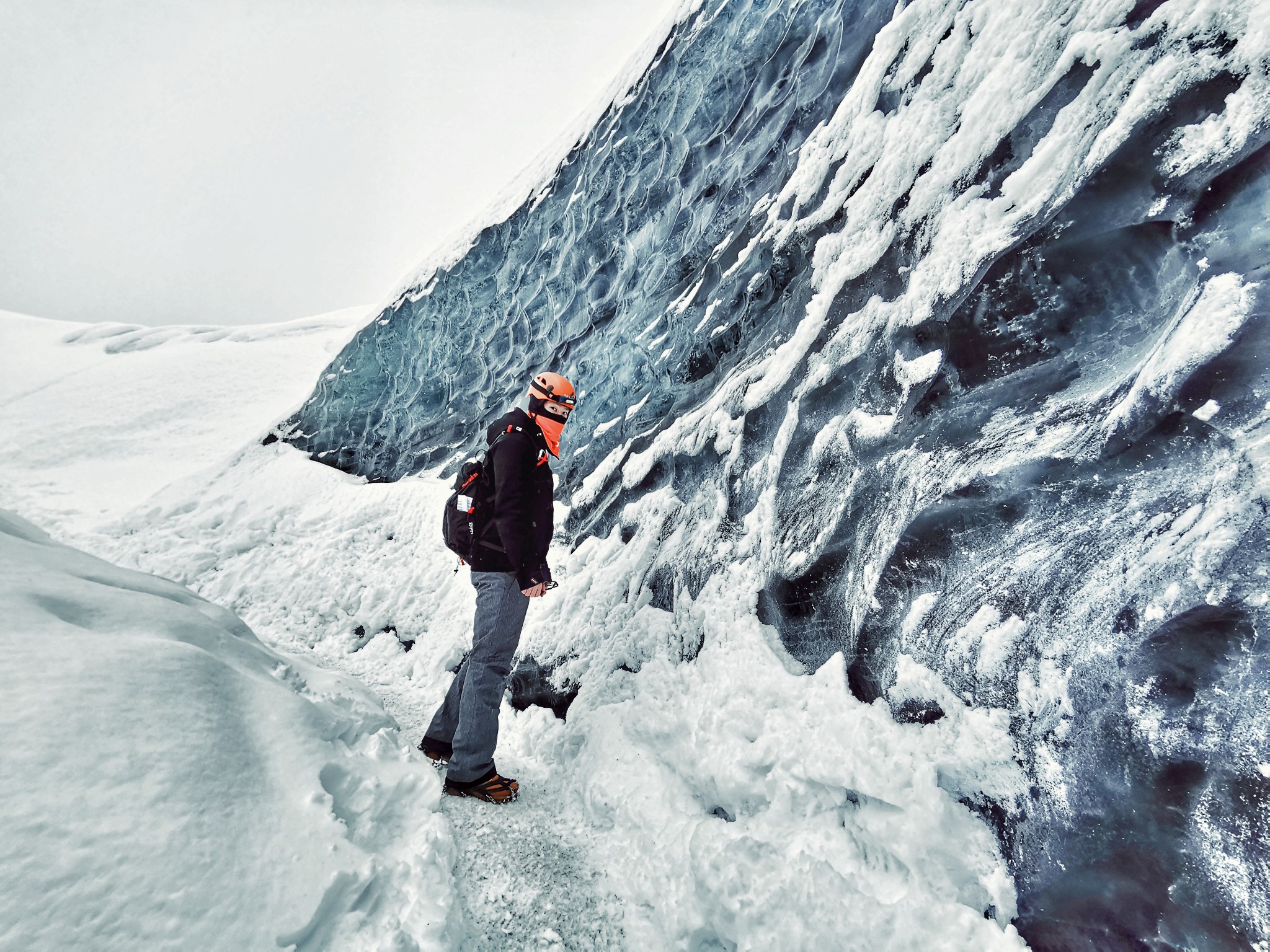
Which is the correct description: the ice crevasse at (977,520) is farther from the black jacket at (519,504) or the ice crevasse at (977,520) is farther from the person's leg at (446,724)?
the black jacket at (519,504)

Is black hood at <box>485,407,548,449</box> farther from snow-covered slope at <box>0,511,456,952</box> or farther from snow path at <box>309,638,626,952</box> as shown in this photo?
snow path at <box>309,638,626,952</box>

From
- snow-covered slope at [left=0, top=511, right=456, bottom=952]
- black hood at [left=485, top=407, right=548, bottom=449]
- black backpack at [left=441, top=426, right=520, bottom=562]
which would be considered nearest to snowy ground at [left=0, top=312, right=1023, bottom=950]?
snow-covered slope at [left=0, top=511, right=456, bottom=952]

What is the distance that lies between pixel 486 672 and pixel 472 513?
681 millimetres

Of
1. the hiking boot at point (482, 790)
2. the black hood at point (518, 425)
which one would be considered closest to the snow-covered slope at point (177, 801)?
the hiking boot at point (482, 790)

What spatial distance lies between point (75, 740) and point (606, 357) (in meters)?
4.08

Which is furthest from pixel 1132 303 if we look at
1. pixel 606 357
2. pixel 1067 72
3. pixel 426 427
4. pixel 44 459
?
pixel 44 459

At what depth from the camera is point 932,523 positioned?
6.68 feet

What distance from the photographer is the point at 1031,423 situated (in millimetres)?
1896

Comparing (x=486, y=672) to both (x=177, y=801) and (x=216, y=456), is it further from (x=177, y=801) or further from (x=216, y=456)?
(x=216, y=456)

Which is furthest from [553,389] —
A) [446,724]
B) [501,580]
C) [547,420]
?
[446,724]

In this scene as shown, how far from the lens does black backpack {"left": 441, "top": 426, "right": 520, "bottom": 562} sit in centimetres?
273

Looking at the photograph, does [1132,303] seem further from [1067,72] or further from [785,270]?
[785,270]

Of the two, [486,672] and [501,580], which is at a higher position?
[501,580]

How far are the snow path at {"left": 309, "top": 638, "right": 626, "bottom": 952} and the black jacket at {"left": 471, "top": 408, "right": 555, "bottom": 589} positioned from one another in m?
0.88
